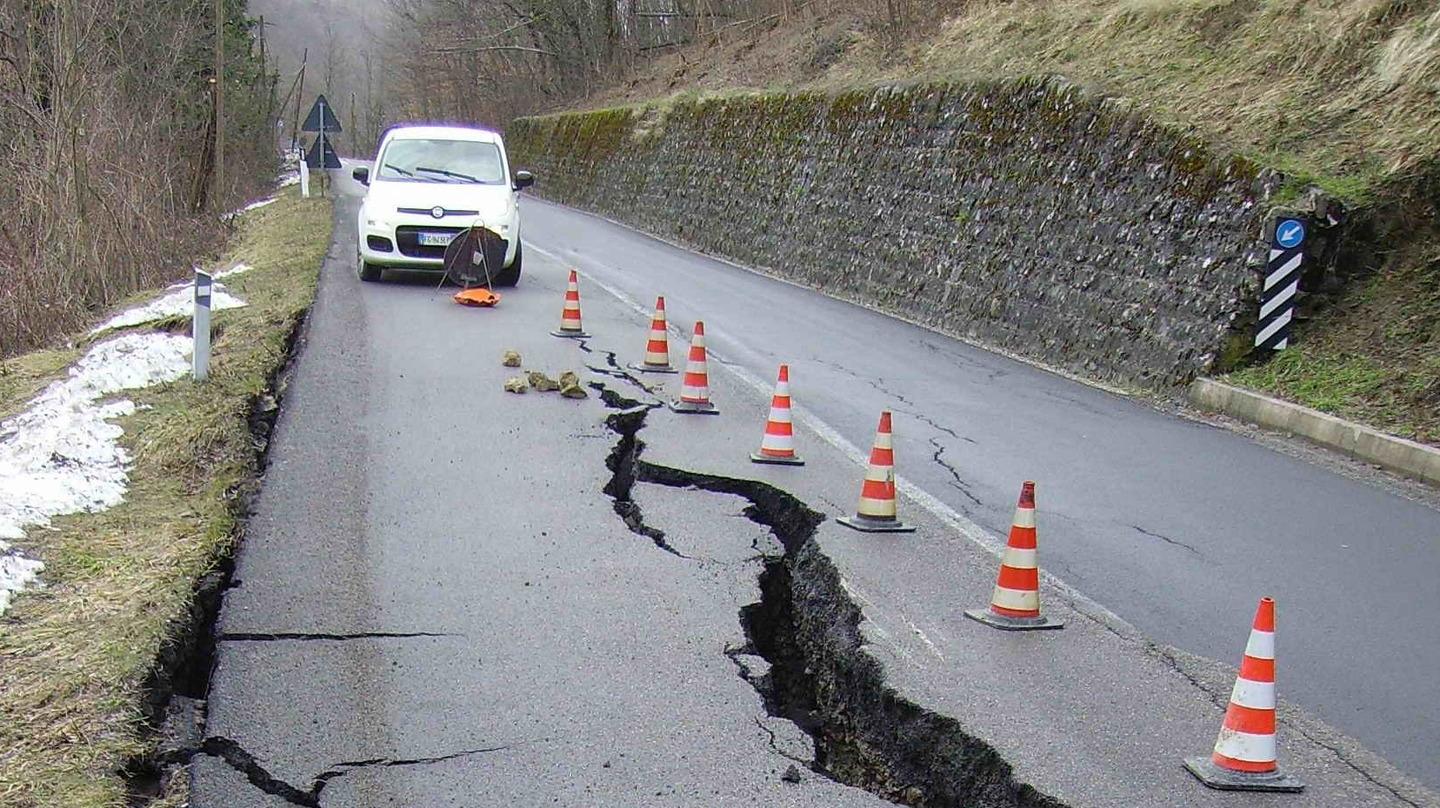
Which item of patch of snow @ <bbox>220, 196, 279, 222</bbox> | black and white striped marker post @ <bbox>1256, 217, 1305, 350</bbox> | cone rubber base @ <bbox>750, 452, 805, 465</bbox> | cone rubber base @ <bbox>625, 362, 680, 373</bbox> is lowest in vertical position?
patch of snow @ <bbox>220, 196, 279, 222</bbox>

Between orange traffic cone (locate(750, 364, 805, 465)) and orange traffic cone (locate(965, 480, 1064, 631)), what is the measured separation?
268 centimetres

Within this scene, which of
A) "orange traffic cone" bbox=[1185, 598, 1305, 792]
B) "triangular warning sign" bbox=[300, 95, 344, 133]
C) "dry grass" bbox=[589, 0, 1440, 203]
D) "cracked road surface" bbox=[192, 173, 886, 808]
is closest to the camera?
"cracked road surface" bbox=[192, 173, 886, 808]

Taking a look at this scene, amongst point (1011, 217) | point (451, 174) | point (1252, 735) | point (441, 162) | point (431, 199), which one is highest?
point (1011, 217)

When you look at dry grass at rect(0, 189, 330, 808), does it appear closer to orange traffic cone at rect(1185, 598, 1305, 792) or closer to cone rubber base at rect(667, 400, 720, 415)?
cone rubber base at rect(667, 400, 720, 415)

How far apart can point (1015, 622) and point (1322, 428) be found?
561 centimetres

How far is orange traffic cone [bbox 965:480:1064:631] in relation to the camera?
17.1ft

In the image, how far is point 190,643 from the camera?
183 inches

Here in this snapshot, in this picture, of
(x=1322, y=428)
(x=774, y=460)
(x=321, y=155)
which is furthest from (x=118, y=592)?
(x=321, y=155)

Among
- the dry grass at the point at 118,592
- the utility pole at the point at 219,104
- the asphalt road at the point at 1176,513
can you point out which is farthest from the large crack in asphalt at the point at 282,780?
the utility pole at the point at 219,104

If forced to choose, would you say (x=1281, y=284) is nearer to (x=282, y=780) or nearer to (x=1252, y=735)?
(x=1252, y=735)

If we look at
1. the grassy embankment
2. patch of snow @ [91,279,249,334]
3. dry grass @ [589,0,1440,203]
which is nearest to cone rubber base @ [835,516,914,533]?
the grassy embankment

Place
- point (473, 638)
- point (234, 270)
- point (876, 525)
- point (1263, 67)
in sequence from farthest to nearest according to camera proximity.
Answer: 1. point (234, 270)
2. point (1263, 67)
3. point (876, 525)
4. point (473, 638)

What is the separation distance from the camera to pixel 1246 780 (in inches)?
154

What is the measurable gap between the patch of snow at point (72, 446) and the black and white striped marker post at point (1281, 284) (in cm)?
894
